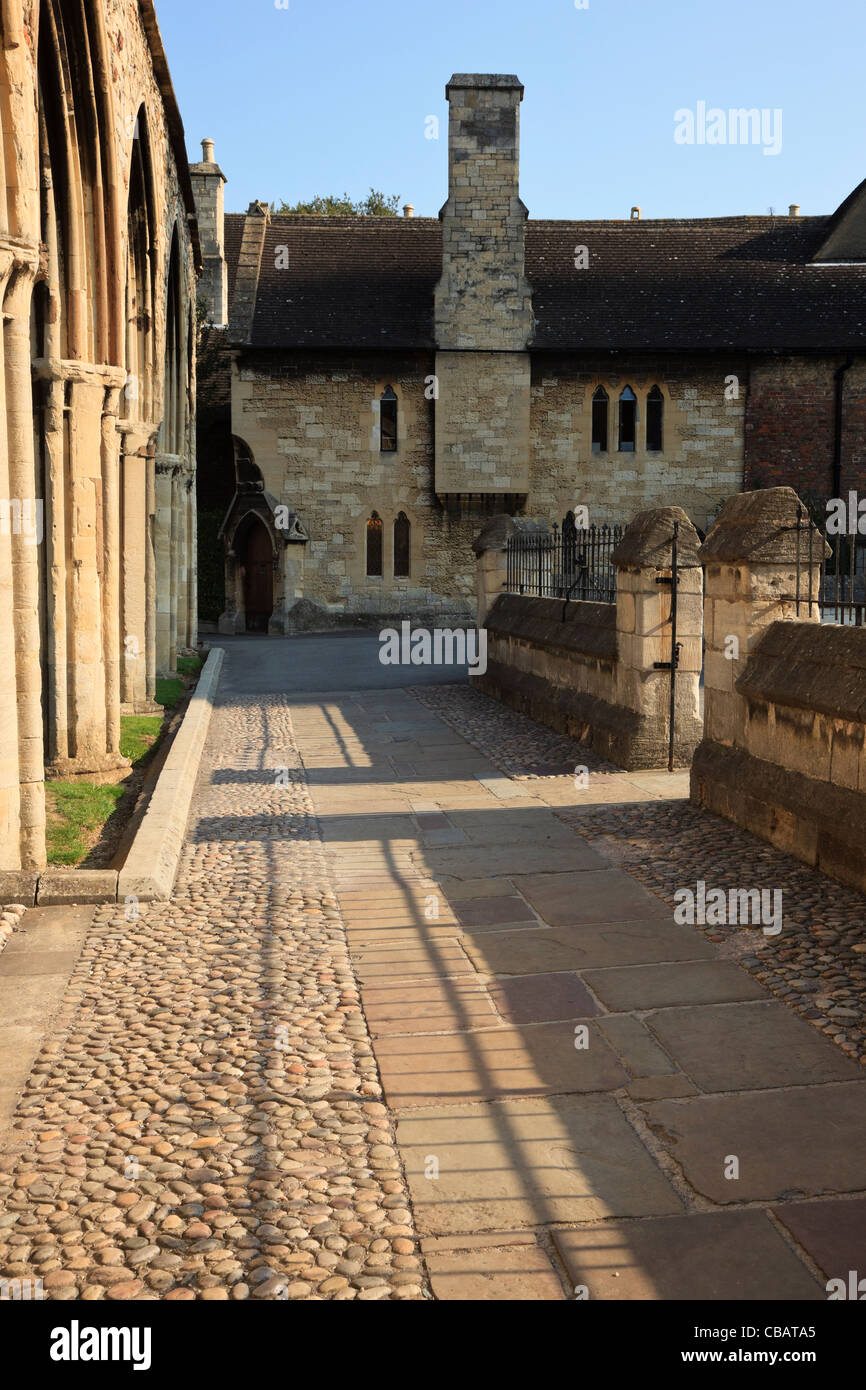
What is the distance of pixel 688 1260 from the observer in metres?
2.87

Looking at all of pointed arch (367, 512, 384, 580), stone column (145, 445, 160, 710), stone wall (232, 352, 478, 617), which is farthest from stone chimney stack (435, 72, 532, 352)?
stone column (145, 445, 160, 710)

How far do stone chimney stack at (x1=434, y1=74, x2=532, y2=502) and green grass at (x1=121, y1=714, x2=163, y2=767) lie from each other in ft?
51.2

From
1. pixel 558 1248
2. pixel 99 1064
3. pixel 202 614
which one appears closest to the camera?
pixel 558 1248

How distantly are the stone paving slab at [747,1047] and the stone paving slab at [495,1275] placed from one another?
3.67 feet

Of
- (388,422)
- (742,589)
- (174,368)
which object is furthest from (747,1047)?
(388,422)

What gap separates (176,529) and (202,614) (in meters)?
11.3

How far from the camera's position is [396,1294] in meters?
2.76

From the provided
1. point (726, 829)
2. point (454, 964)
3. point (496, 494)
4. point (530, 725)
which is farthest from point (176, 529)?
point (454, 964)

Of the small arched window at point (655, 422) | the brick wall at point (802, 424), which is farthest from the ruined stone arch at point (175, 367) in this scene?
the brick wall at point (802, 424)

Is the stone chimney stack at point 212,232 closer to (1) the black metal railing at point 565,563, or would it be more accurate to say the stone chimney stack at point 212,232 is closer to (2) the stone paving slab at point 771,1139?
(1) the black metal railing at point 565,563

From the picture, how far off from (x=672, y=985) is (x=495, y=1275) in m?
2.09

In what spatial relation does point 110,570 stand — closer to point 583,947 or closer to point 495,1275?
point 583,947

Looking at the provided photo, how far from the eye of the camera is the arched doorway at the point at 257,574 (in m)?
28.4

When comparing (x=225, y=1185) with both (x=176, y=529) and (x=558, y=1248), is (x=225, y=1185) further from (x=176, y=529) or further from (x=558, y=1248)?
(x=176, y=529)
